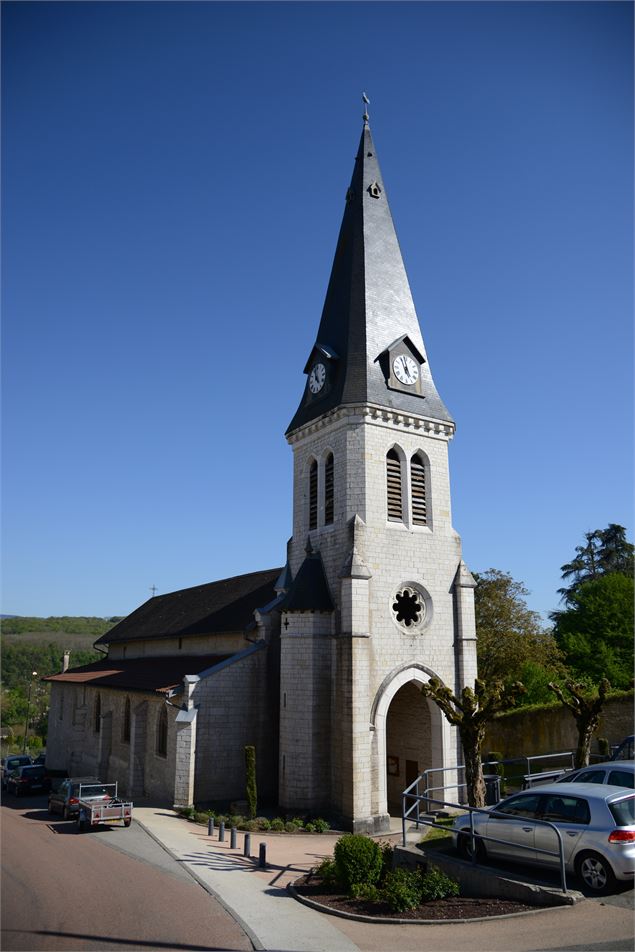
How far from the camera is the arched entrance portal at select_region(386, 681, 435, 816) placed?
23.4m

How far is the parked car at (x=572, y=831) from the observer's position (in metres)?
9.99

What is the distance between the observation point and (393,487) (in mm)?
23797

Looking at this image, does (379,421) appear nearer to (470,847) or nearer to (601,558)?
(470,847)

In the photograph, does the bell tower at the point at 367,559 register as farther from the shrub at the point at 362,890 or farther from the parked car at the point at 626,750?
the shrub at the point at 362,890

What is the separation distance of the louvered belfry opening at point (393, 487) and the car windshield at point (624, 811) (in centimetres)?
1372

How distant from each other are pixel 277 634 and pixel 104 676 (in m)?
13.5

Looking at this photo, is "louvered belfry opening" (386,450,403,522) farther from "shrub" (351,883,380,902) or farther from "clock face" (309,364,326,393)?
"shrub" (351,883,380,902)

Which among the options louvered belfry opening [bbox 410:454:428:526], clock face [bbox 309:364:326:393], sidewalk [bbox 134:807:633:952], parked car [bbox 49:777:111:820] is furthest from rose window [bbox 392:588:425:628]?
parked car [bbox 49:777:111:820]

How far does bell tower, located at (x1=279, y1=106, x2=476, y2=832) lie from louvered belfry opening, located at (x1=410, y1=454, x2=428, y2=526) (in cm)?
6

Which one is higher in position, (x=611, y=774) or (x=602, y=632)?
(x=602, y=632)

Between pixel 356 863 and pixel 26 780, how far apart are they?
2070 cm

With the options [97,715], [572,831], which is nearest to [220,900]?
[572,831]

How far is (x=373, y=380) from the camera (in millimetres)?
24125

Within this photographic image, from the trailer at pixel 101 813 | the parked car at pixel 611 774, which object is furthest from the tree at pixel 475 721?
the trailer at pixel 101 813
